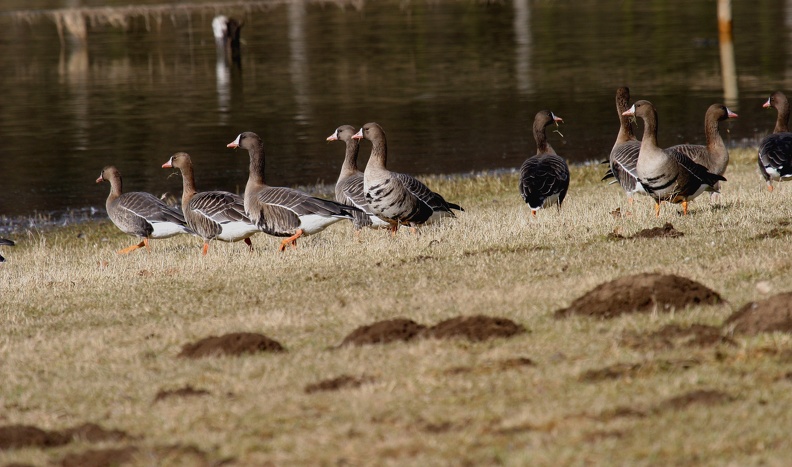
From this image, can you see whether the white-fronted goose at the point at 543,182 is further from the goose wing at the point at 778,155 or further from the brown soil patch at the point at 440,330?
the brown soil patch at the point at 440,330

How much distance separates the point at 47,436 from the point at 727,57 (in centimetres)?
5686

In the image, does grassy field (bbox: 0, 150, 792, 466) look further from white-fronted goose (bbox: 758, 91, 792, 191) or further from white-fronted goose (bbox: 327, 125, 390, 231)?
white-fronted goose (bbox: 327, 125, 390, 231)

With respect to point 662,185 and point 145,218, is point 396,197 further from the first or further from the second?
point 145,218

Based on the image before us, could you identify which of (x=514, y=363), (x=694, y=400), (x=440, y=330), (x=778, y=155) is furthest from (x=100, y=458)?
(x=778, y=155)

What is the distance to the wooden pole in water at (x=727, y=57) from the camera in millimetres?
46362

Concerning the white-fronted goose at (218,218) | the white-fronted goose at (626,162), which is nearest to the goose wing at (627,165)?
the white-fronted goose at (626,162)

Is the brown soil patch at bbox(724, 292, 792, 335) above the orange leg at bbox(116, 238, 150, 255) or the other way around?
above

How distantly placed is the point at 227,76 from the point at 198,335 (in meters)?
51.8

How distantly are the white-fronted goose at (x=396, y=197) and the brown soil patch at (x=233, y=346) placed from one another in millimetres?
7348

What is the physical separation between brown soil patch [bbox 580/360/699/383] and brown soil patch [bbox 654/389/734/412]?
1.93 feet

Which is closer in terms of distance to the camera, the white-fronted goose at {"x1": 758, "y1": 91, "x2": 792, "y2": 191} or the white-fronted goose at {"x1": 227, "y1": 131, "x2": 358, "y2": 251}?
the white-fronted goose at {"x1": 227, "y1": 131, "x2": 358, "y2": 251}

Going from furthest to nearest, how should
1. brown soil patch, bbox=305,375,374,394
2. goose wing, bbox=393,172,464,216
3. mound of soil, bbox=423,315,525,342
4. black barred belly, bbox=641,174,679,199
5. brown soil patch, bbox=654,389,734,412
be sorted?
goose wing, bbox=393,172,464,216 → black barred belly, bbox=641,174,679,199 → mound of soil, bbox=423,315,525,342 → brown soil patch, bbox=305,375,374,394 → brown soil patch, bbox=654,389,734,412

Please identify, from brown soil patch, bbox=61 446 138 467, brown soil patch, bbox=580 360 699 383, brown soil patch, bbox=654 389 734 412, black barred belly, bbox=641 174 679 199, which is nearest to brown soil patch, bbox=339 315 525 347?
brown soil patch, bbox=580 360 699 383

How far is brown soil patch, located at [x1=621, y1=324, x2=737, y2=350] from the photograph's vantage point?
8328 millimetres
